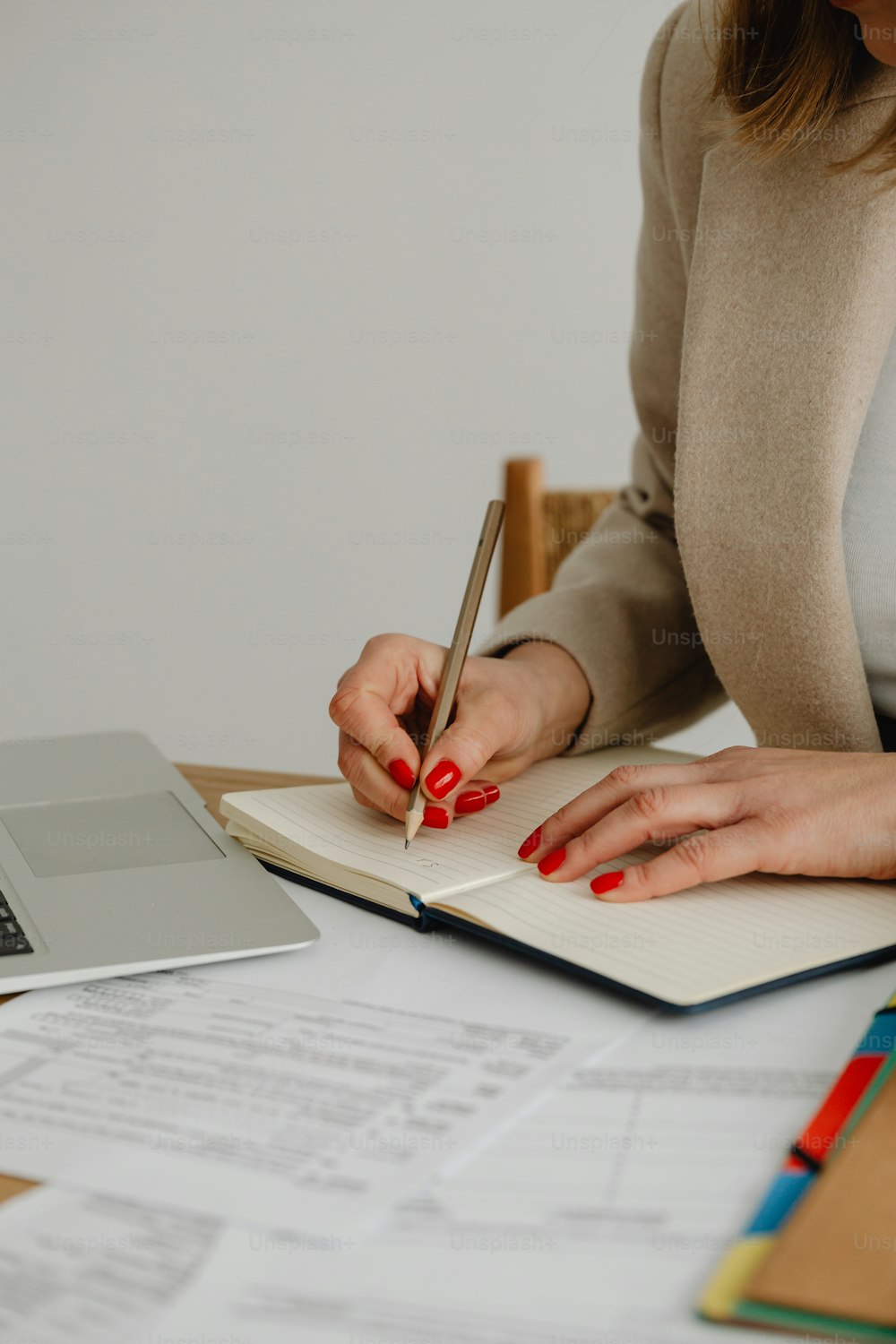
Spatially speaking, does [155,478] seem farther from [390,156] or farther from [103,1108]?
[103,1108]

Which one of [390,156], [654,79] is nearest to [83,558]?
[390,156]

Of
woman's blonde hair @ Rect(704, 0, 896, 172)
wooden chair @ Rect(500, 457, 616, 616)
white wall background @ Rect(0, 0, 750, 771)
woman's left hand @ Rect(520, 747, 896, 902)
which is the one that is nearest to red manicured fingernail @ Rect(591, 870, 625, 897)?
woman's left hand @ Rect(520, 747, 896, 902)

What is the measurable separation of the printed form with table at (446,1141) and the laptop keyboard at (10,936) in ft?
0.09

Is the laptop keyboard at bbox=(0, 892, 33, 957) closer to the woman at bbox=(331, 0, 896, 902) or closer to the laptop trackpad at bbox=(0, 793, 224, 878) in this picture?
the laptop trackpad at bbox=(0, 793, 224, 878)

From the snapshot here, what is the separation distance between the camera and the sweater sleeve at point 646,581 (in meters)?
0.94

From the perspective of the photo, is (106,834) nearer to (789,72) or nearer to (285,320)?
(789,72)

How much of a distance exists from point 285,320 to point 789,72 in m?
2.07

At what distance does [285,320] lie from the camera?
2789mm

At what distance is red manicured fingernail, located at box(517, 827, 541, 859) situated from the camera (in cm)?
68

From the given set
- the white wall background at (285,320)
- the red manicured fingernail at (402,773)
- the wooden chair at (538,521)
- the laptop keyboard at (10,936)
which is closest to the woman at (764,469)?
the red manicured fingernail at (402,773)

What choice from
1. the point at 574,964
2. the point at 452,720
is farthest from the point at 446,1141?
the point at 452,720

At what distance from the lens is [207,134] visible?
272 centimetres

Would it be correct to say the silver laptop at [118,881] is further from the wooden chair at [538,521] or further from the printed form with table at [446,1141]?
the wooden chair at [538,521]

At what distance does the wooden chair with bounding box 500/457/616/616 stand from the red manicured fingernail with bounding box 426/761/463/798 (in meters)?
0.73
